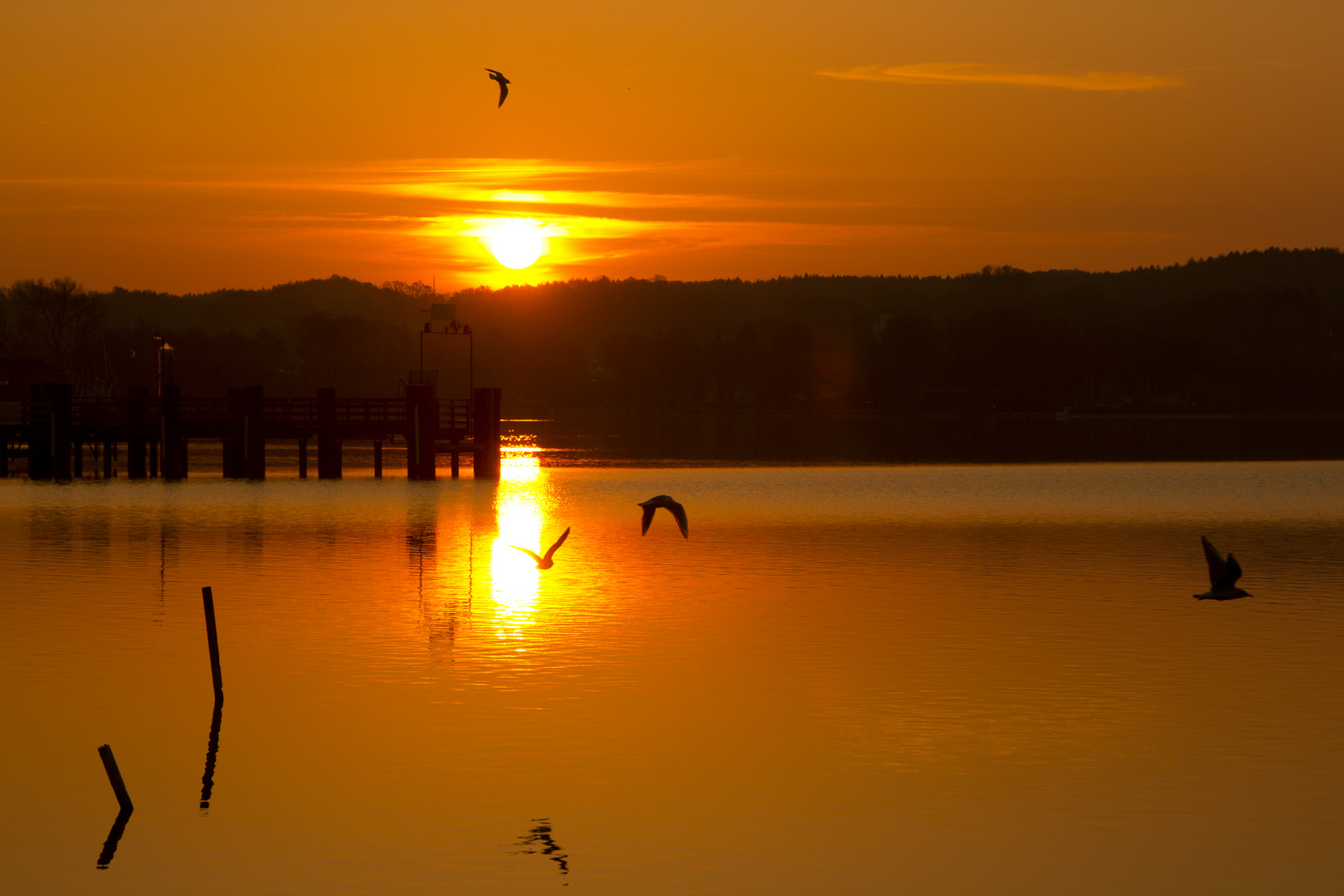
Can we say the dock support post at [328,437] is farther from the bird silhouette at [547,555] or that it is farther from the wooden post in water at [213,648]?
the wooden post in water at [213,648]

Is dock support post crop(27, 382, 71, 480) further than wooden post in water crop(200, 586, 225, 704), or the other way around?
dock support post crop(27, 382, 71, 480)

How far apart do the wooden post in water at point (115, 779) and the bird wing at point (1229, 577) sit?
60.2ft

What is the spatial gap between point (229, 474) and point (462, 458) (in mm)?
43794

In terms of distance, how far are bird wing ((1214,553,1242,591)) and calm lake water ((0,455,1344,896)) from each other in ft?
4.37

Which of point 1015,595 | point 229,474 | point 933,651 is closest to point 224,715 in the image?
point 933,651

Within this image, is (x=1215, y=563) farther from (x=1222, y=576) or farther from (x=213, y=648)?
(x=213, y=648)

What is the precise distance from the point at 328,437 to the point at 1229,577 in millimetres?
58398

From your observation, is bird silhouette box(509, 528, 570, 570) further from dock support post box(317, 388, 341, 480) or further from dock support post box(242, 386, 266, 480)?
dock support post box(242, 386, 266, 480)

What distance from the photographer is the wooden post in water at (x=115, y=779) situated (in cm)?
1773

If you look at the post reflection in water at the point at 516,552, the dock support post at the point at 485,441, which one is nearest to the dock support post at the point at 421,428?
the dock support post at the point at 485,441

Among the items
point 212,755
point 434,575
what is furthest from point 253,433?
point 212,755

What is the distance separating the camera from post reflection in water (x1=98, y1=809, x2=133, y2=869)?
16.9 m

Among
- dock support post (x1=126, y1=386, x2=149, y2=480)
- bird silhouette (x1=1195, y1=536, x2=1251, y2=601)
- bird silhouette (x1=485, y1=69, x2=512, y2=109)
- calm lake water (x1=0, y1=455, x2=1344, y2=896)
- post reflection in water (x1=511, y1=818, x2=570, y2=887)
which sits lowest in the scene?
post reflection in water (x1=511, y1=818, x2=570, y2=887)

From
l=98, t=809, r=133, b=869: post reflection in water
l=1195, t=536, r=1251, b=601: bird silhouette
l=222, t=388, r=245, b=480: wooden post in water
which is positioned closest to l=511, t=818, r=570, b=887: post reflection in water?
l=98, t=809, r=133, b=869: post reflection in water
